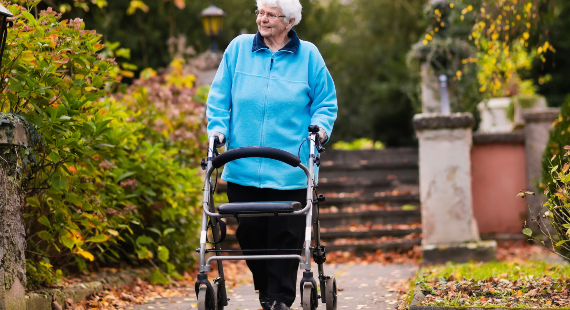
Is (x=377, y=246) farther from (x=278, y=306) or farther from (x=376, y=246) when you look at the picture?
(x=278, y=306)

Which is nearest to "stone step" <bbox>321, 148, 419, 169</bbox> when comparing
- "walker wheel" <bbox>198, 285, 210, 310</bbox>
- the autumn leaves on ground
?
the autumn leaves on ground

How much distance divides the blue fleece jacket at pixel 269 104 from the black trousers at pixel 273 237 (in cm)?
8

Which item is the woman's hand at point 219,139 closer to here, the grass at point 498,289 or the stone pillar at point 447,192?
the grass at point 498,289

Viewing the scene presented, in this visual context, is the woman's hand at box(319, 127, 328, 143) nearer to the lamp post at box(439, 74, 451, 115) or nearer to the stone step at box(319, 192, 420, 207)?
the lamp post at box(439, 74, 451, 115)

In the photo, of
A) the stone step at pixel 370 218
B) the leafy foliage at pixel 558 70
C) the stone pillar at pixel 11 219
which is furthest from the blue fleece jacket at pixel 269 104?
the leafy foliage at pixel 558 70

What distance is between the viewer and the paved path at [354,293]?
4.25 meters

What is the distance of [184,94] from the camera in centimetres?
662

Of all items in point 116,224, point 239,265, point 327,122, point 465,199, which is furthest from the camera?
point 239,265

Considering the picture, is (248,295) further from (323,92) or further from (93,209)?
(323,92)

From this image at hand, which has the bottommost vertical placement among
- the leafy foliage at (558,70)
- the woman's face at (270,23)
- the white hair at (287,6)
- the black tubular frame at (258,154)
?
the black tubular frame at (258,154)

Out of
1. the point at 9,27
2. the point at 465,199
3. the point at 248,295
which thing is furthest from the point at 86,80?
the point at 465,199

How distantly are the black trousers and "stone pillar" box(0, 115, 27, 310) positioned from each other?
1089 mm

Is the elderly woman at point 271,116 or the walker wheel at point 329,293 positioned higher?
the elderly woman at point 271,116

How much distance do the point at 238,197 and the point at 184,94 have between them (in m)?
3.39
